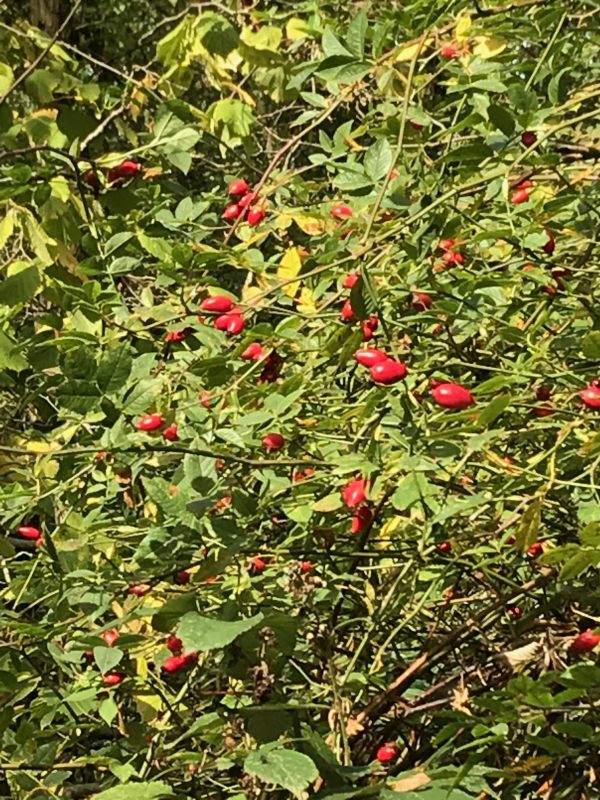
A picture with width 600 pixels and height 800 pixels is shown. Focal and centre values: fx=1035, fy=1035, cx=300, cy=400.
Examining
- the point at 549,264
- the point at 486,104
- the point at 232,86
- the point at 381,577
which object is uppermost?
the point at 486,104

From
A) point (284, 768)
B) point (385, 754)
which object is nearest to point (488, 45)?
point (385, 754)

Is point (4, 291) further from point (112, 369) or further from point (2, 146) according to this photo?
point (112, 369)

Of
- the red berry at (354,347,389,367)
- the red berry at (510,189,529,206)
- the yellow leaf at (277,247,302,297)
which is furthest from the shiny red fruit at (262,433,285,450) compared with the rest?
the red berry at (510,189,529,206)

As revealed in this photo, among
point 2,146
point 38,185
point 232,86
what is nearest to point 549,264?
point 38,185

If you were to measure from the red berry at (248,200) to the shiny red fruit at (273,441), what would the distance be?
0.56 meters

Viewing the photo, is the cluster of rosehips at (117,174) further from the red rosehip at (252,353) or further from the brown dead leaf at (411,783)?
the brown dead leaf at (411,783)

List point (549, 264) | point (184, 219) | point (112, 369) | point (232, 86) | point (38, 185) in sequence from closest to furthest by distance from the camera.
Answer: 1. point (112, 369)
2. point (549, 264)
3. point (38, 185)
4. point (184, 219)
5. point (232, 86)

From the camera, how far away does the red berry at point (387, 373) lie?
0.86m

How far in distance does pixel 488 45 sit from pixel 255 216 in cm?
40

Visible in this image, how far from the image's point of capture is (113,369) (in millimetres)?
853

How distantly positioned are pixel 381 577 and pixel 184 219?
53 centimetres

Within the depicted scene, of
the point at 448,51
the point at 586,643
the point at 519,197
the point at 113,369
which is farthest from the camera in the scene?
the point at 448,51

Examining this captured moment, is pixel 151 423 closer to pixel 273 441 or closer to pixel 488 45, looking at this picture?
pixel 273 441

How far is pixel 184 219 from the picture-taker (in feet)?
4.44
